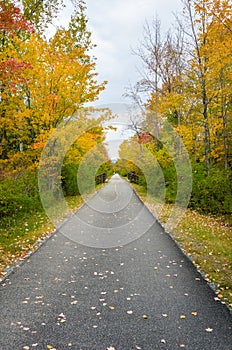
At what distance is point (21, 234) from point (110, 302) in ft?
16.7

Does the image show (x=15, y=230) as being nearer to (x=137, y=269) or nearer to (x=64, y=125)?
(x=137, y=269)

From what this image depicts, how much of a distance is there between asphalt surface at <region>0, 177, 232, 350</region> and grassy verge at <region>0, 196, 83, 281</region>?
0.37 m

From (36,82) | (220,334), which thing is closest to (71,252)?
(220,334)

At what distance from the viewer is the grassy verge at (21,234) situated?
7158 millimetres

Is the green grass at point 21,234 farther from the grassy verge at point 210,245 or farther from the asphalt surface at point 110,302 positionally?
the grassy verge at point 210,245

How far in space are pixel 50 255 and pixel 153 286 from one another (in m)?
2.77

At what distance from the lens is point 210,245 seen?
8086mm

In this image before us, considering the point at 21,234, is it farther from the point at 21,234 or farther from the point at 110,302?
the point at 110,302

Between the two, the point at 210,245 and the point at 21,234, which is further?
the point at 21,234

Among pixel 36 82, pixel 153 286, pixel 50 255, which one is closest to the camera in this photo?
pixel 153 286

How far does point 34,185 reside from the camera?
1311cm

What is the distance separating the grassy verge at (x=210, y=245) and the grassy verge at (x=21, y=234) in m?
3.57

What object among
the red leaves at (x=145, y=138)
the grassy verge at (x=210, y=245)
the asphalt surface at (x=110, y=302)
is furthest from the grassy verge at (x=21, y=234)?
the red leaves at (x=145, y=138)

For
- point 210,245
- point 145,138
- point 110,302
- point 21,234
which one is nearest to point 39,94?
point 21,234
